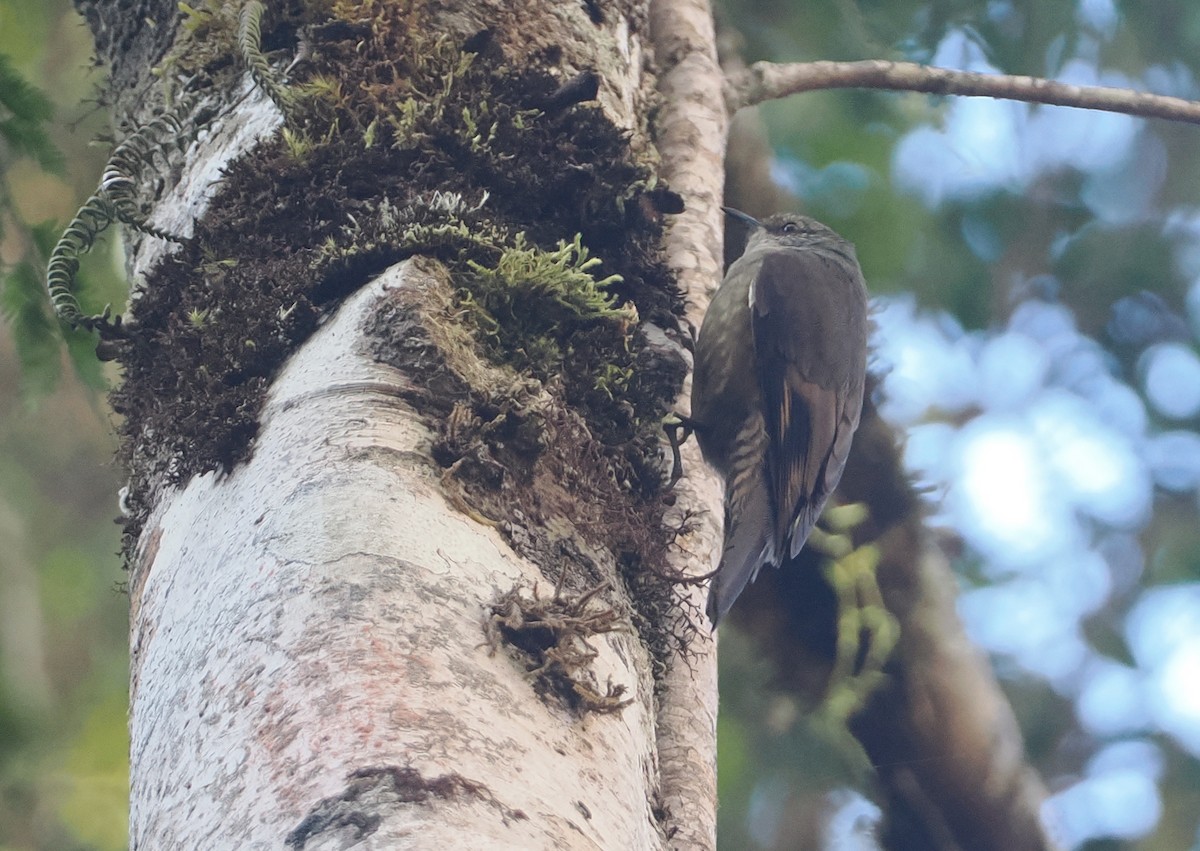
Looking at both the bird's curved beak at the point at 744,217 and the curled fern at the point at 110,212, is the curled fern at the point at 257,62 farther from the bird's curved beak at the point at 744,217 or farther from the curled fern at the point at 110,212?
the bird's curved beak at the point at 744,217

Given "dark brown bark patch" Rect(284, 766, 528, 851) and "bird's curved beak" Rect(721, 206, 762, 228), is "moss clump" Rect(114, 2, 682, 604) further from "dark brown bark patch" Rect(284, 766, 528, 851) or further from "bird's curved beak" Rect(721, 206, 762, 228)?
"bird's curved beak" Rect(721, 206, 762, 228)

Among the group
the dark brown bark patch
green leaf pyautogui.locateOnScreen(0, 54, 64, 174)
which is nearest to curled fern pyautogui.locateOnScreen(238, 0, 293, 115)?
green leaf pyautogui.locateOnScreen(0, 54, 64, 174)

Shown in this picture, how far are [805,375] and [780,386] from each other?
79 millimetres

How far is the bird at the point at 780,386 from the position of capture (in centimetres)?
327

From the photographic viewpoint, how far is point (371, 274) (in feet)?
7.07

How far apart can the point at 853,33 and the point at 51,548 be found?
2.97 m

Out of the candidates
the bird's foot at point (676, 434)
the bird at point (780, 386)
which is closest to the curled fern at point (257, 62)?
the bird's foot at point (676, 434)

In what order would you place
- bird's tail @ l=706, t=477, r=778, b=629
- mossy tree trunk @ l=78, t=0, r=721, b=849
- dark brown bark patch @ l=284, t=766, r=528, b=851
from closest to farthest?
1. dark brown bark patch @ l=284, t=766, r=528, b=851
2. mossy tree trunk @ l=78, t=0, r=721, b=849
3. bird's tail @ l=706, t=477, r=778, b=629

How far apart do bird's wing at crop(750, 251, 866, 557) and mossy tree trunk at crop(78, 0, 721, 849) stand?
0.63m

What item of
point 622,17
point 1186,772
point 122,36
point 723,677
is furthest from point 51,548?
point 1186,772

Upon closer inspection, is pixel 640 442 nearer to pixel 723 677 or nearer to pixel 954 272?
pixel 723 677

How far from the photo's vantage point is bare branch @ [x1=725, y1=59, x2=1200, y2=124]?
3678 millimetres

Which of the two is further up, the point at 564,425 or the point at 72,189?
the point at 72,189

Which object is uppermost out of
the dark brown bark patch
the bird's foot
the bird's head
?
the bird's head
